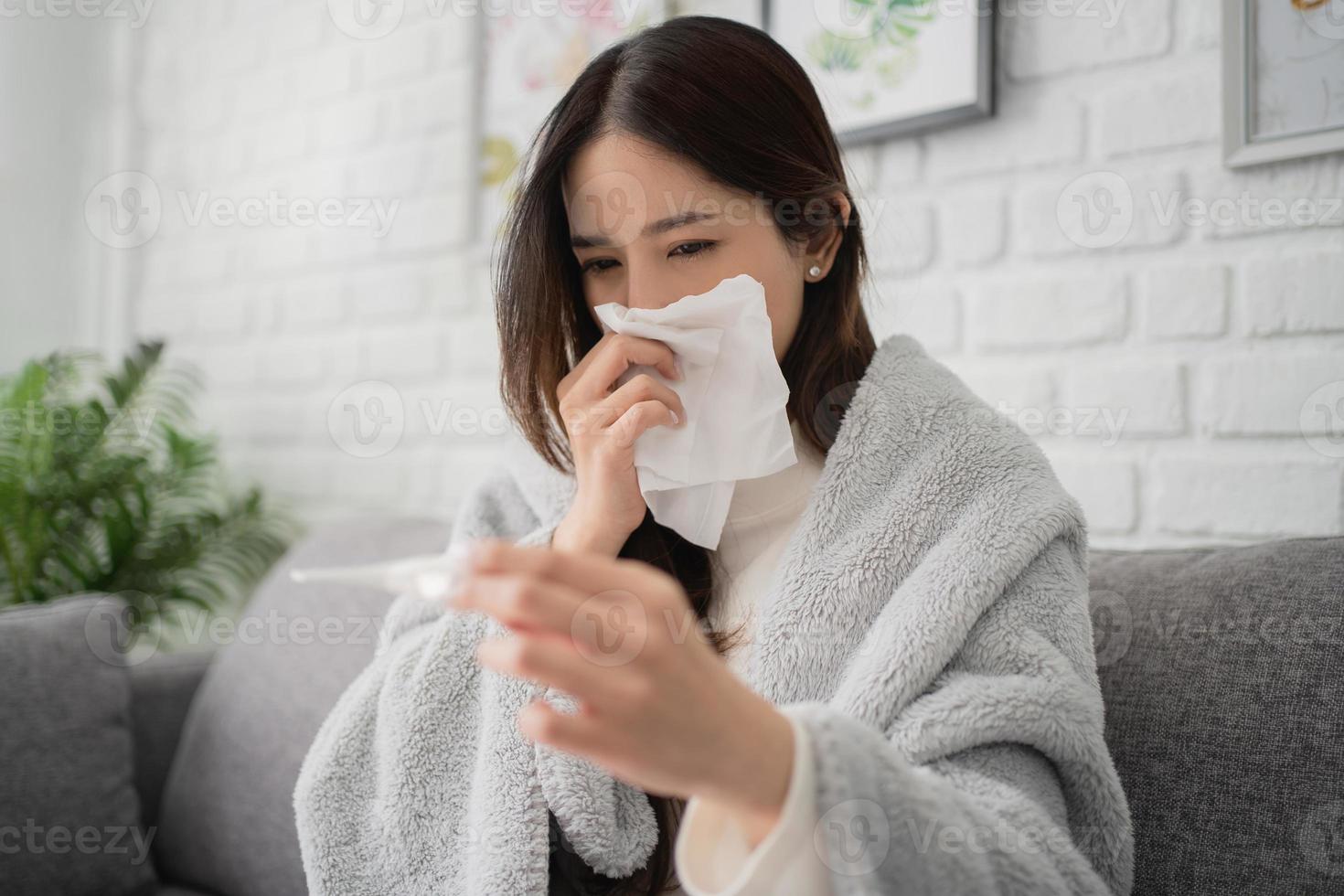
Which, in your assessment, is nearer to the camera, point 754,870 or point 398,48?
point 754,870

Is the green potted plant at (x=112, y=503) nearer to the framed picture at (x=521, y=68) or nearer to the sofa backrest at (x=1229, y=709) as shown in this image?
the framed picture at (x=521, y=68)

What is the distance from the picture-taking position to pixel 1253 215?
102cm

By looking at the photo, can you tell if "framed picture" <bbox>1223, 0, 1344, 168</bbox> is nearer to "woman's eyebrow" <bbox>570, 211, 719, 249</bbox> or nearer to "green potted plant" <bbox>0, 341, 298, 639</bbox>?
"woman's eyebrow" <bbox>570, 211, 719, 249</bbox>

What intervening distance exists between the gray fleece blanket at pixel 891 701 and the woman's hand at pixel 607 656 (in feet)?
0.36

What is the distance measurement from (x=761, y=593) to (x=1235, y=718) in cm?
40

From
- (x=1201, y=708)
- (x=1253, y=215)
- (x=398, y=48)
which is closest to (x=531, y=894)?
(x=1201, y=708)

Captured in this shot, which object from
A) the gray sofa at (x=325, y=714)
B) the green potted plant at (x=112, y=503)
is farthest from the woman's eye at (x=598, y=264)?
the green potted plant at (x=112, y=503)

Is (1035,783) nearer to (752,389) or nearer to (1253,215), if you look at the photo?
(752,389)

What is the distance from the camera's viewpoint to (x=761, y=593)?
37.7 inches

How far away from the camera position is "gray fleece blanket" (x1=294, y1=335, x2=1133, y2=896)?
0.67m

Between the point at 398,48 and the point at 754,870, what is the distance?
5.46 ft

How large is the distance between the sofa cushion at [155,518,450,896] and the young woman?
0.31 meters

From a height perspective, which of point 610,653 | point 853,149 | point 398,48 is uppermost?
point 398,48

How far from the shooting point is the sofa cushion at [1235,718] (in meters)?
0.74
